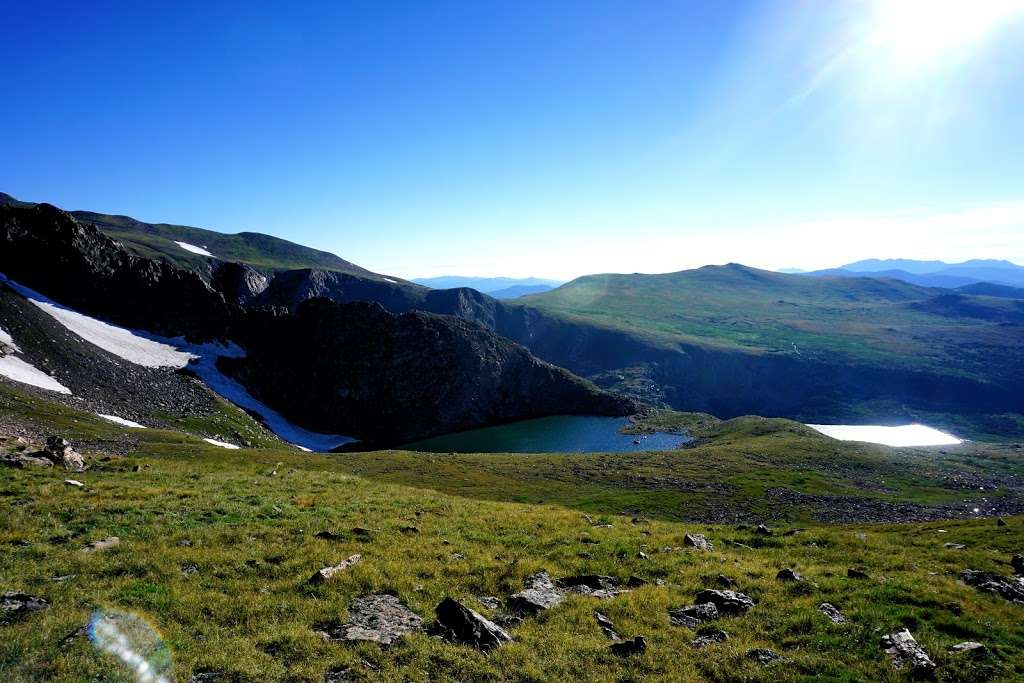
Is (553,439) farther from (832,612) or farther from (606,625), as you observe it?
(606,625)

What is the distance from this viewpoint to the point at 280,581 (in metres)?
15.3

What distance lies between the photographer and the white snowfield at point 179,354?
102m

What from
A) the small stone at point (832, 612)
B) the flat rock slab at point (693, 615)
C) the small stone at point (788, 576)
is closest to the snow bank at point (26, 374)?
the flat rock slab at point (693, 615)

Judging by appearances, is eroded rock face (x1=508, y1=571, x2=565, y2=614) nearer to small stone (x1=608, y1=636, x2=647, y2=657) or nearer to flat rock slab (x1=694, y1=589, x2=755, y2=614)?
small stone (x1=608, y1=636, x2=647, y2=657)

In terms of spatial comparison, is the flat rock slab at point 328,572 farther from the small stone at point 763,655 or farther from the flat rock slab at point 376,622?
the small stone at point 763,655

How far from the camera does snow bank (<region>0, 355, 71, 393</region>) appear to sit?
74.4 metres

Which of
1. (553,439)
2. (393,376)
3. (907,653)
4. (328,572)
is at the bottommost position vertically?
(553,439)

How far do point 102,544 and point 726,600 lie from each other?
20740mm

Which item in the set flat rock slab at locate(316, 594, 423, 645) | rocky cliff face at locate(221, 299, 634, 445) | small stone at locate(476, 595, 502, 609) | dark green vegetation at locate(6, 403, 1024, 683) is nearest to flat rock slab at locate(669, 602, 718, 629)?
dark green vegetation at locate(6, 403, 1024, 683)

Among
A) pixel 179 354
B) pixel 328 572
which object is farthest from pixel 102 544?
pixel 179 354

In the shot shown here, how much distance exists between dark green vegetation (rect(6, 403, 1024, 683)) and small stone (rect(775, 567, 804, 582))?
0.69 metres

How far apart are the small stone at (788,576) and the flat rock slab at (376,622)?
1320 cm

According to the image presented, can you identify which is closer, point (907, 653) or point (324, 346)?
point (907, 653)

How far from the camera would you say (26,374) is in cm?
7719
